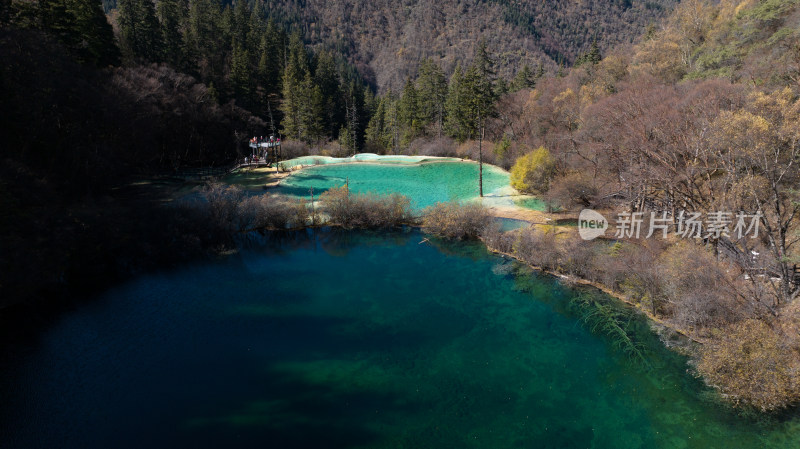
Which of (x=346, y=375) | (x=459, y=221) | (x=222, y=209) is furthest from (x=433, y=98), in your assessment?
(x=346, y=375)

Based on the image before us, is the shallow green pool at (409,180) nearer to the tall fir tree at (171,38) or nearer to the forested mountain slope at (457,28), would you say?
the tall fir tree at (171,38)

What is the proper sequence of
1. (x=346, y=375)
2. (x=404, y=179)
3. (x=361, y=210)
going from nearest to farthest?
(x=346, y=375) < (x=361, y=210) < (x=404, y=179)

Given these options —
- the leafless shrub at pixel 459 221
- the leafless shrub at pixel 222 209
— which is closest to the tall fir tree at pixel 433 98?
the leafless shrub at pixel 459 221

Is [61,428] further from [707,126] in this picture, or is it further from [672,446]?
[707,126]

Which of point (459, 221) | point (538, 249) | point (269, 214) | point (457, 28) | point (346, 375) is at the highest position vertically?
point (457, 28)

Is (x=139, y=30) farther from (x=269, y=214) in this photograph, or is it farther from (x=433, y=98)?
(x=433, y=98)

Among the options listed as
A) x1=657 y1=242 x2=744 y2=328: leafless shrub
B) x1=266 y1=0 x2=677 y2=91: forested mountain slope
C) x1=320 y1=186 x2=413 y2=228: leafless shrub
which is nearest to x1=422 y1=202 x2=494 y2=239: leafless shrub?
x1=320 y1=186 x2=413 y2=228: leafless shrub
